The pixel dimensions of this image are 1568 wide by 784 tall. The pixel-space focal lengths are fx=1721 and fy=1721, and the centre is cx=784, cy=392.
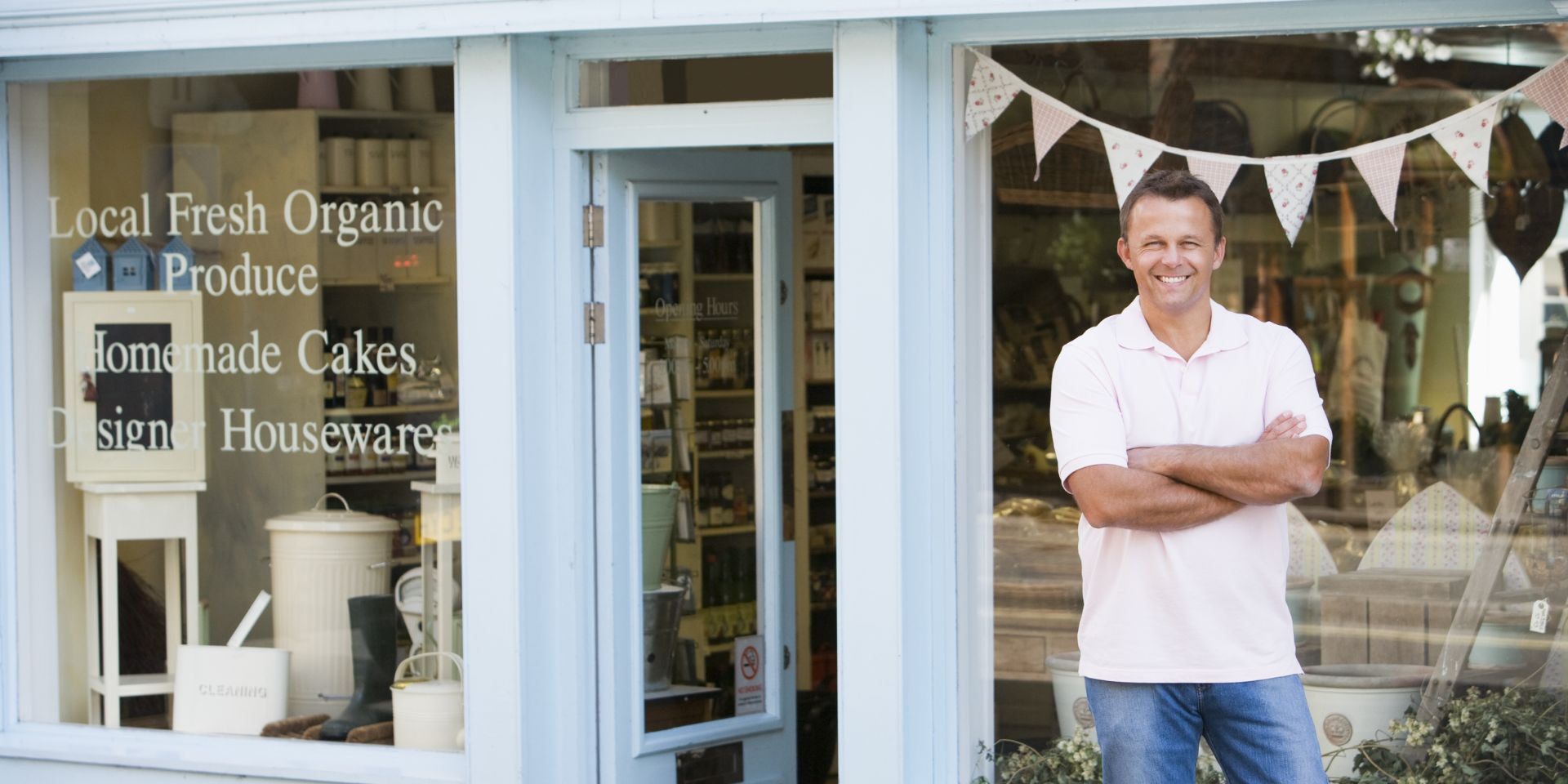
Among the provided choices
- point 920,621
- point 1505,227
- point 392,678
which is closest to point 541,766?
point 392,678

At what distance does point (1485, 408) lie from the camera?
593 centimetres

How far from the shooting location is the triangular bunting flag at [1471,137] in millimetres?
3980

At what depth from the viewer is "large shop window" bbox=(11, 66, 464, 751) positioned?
4910mm

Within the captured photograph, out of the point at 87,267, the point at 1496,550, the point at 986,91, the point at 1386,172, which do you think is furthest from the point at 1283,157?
the point at 87,267

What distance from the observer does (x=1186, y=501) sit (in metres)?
3.00

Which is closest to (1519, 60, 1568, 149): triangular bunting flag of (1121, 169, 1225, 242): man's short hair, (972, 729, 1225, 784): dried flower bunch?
(1121, 169, 1225, 242): man's short hair

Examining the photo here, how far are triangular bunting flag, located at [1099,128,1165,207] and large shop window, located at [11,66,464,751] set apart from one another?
1842mm

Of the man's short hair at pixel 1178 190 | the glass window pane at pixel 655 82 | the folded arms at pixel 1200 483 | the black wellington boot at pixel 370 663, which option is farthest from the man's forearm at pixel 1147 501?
the black wellington boot at pixel 370 663

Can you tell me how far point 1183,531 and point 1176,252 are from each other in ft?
1.64

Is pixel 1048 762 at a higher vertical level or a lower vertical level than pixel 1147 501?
lower

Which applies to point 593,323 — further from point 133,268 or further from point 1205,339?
point 1205,339

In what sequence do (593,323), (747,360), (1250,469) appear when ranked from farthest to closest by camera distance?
(747,360), (593,323), (1250,469)

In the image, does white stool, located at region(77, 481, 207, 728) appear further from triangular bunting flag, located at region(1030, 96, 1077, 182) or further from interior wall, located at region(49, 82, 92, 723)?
triangular bunting flag, located at region(1030, 96, 1077, 182)

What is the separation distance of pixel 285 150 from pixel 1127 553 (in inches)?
121
